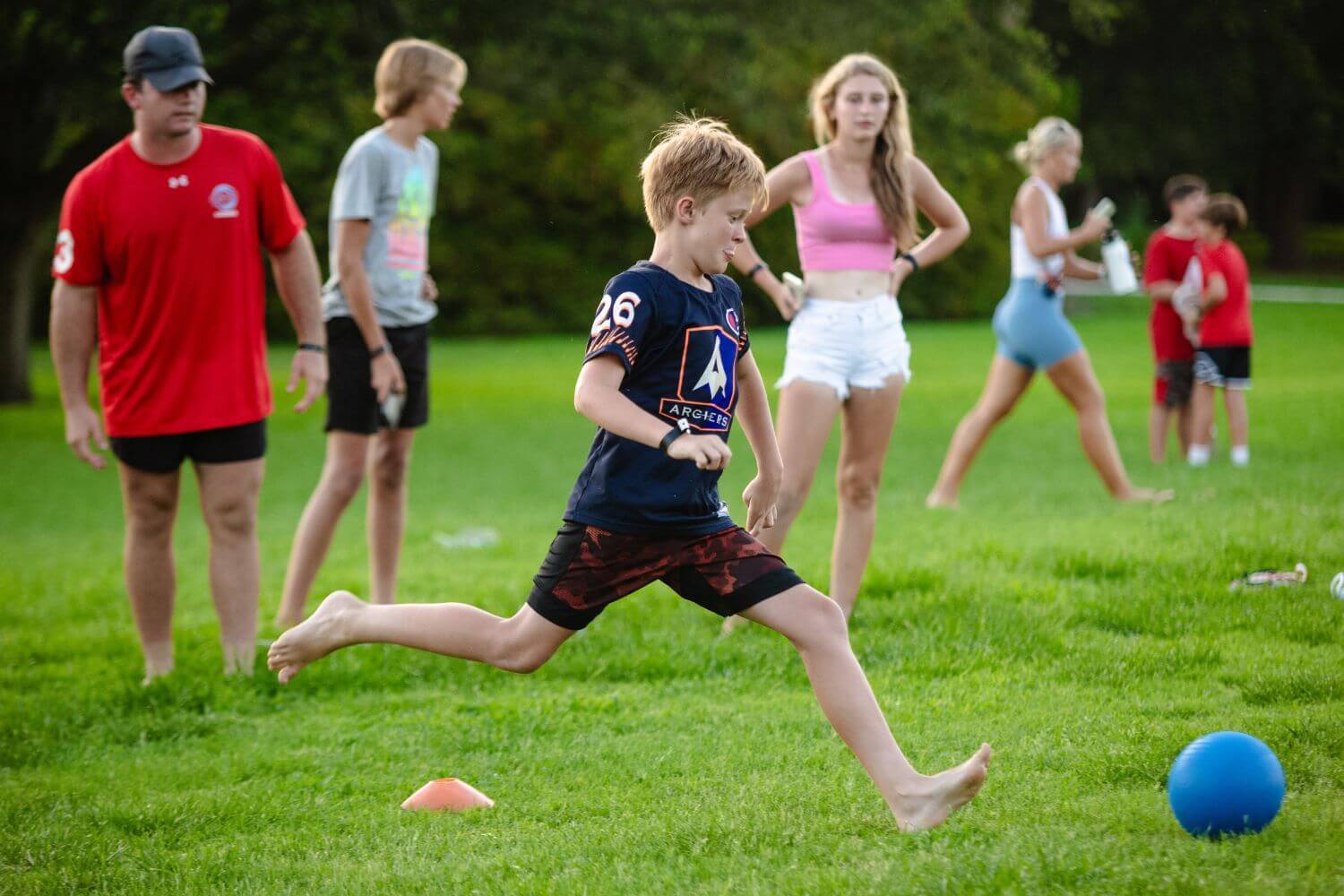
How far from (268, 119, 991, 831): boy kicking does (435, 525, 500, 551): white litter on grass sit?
5.92 m

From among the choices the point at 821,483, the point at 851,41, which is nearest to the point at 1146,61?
the point at 851,41

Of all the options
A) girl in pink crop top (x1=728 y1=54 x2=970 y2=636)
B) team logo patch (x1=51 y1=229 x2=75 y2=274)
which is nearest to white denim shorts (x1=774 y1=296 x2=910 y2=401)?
girl in pink crop top (x1=728 y1=54 x2=970 y2=636)

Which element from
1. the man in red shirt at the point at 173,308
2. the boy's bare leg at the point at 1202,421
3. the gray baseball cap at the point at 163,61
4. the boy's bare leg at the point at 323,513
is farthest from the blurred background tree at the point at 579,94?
the gray baseball cap at the point at 163,61

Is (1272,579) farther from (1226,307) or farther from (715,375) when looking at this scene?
(1226,307)

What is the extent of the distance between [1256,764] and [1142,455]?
10.5 metres

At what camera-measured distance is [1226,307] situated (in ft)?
41.6

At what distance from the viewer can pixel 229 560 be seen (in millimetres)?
6297

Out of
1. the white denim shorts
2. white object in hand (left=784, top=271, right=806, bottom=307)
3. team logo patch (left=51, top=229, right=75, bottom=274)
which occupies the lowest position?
the white denim shorts

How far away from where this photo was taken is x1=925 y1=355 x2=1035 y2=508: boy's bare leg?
Result: 402 inches

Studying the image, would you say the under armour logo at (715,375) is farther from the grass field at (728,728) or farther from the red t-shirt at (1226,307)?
the red t-shirt at (1226,307)

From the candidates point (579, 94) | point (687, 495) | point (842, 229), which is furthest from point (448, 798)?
point (579, 94)

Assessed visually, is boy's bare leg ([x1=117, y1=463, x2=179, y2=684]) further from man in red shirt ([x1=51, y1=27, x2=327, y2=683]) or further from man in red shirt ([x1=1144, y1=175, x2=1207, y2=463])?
man in red shirt ([x1=1144, y1=175, x2=1207, y2=463])

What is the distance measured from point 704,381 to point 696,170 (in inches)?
22.8

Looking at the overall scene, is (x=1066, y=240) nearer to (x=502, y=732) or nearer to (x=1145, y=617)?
(x=1145, y=617)
